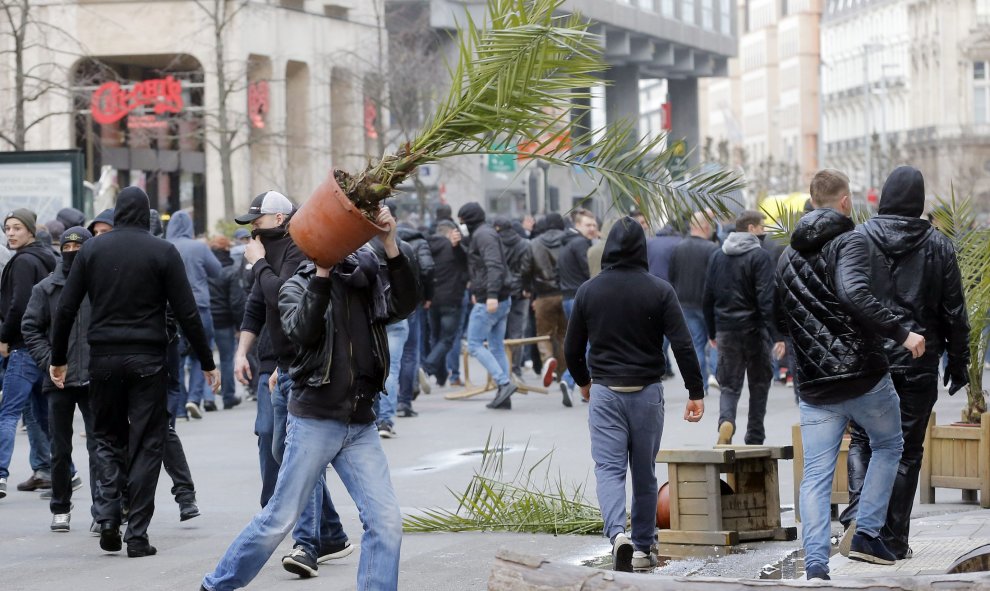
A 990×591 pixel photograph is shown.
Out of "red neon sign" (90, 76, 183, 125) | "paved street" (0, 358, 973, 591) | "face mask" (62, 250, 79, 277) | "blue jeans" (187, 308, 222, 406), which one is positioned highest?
"red neon sign" (90, 76, 183, 125)

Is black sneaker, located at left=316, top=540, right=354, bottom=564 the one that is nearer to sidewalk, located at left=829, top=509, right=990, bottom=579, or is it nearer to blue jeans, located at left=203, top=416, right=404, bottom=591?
blue jeans, located at left=203, top=416, right=404, bottom=591

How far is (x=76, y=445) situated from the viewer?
15.4m

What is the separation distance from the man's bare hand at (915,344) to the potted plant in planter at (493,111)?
1.81m

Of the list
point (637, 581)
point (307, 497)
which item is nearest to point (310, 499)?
point (307, 497)

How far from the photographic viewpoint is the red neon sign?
40.3 m

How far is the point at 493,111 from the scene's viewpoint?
6496mm

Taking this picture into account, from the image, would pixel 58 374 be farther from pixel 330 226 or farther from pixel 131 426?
pixel 330 226

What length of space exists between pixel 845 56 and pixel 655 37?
3403 inches

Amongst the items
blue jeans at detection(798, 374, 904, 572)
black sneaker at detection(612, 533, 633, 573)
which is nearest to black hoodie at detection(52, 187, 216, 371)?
black sneaker at detection(612, 533, 633, 573)

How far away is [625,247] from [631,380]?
2.26 feet

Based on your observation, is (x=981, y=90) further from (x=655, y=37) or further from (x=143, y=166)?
A: (x=143, y=166)

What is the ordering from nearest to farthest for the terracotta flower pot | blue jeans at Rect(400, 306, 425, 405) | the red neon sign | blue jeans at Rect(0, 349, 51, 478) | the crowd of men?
the terracotta flower pot
the crowd of men
blue jeans at Rect(0, 349, 51, 478)
blue jeans at Rect(400, 306, 425, 405)
the red neon sign

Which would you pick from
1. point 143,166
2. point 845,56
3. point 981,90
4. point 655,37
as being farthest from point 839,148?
point 143,166

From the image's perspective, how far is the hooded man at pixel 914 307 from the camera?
27.9ft
